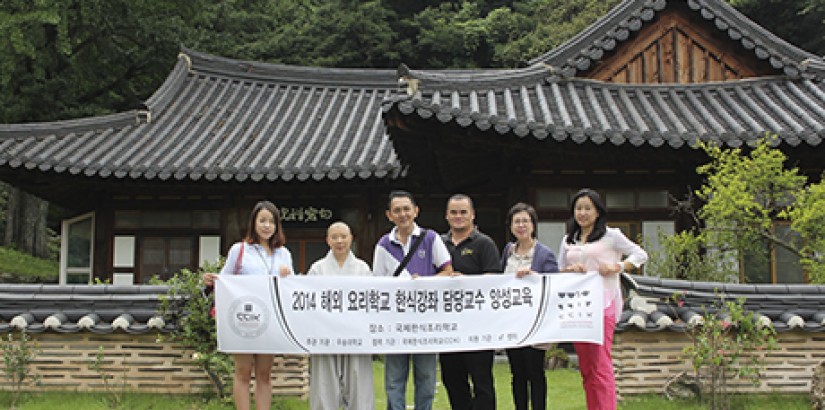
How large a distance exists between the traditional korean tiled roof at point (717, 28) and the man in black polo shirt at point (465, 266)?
617cm

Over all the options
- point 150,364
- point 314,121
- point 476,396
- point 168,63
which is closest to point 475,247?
point 476,396

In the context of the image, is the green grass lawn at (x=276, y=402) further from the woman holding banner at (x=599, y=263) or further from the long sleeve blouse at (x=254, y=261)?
the long sleeve blouse at (x=254, y=261)

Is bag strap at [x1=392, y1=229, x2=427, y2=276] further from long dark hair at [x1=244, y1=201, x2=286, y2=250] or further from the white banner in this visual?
long dark hair at [x1=244, y1=201, x2=286, y2=250]

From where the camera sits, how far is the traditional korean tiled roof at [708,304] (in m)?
6.50

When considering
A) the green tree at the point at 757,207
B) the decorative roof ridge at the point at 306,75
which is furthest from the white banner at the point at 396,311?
the decorative roof ridge at the point at 306,75

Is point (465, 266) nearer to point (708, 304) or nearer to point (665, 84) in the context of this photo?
point (708, 304)

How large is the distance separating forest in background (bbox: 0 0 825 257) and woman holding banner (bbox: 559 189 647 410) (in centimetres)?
1516

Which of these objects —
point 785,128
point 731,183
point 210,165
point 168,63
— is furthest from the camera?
point 168,63

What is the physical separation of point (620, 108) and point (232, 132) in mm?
6966

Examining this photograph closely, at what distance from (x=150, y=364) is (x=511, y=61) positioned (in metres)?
25.0

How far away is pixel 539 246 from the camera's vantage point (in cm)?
562

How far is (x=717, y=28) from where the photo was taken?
10836 millimetres

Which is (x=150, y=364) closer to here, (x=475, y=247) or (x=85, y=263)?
(x=475, y=247)

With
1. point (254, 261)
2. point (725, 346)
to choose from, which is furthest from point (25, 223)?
point (725, 346)
